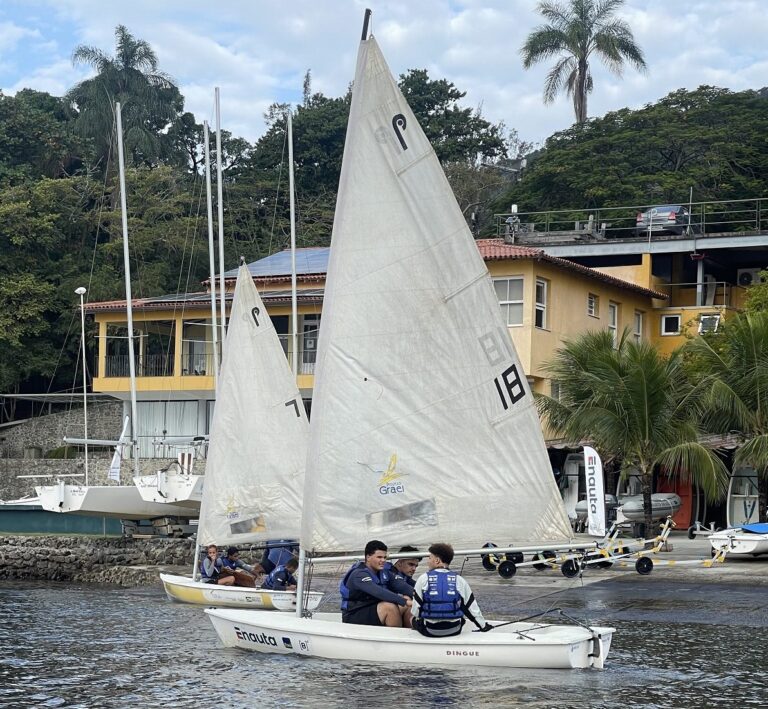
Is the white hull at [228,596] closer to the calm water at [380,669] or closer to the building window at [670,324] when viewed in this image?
the calm water at [380,669]

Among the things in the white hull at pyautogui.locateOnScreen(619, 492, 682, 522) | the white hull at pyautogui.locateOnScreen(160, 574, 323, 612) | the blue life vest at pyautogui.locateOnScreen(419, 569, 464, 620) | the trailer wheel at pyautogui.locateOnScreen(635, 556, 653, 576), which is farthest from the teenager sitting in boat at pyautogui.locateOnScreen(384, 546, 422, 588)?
the white hull at pyautogui.locateOnScreen(619, 492, 682, 522)

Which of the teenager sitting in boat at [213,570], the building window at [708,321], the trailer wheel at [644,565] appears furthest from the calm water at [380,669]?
the building window at [708,321]

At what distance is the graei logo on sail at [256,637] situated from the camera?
16.0 m

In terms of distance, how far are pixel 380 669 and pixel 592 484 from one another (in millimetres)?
13822

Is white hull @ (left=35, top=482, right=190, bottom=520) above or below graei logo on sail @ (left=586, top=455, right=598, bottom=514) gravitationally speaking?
below

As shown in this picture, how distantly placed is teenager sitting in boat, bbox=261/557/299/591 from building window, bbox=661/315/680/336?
1219 inches

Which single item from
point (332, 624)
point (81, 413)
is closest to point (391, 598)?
point (332, 624)

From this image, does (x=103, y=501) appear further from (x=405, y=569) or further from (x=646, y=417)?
(x=405, y=569)

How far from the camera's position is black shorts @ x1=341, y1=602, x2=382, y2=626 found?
49.4 feet

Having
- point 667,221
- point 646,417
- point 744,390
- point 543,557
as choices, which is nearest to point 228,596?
point 543,557

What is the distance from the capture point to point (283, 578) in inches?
872

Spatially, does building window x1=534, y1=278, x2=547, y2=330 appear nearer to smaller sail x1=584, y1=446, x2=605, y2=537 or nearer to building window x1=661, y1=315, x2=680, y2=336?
building window x1=661, y1=315, x2=680, y2=336

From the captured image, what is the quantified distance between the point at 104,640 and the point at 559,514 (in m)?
8.60

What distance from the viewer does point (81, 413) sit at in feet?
173
